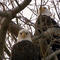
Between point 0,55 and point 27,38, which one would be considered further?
point 27,38

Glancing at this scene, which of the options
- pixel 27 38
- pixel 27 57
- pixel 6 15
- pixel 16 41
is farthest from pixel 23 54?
pixel 6 15

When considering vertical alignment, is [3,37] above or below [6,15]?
below

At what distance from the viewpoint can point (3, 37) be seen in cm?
288

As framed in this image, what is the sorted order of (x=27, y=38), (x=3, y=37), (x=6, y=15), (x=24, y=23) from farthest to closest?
(x=27, y=38), (x=24, y=23), (x=3, y=37), (x=6, y=15)

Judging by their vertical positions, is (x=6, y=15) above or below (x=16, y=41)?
above

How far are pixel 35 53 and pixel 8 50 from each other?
46 centimetres

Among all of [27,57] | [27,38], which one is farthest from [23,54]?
[27,38]

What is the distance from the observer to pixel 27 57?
3773mm

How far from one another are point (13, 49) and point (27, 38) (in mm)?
669

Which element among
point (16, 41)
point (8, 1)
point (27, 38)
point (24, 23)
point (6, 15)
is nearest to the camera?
point (6, 15)

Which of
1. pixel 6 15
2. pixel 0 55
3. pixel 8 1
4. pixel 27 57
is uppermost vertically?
pixel 8 1

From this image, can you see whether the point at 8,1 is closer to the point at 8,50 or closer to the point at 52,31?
the point at 8,50

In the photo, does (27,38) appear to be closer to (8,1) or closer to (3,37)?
(8,1)

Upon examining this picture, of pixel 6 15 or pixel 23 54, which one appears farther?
pixel 23 54
